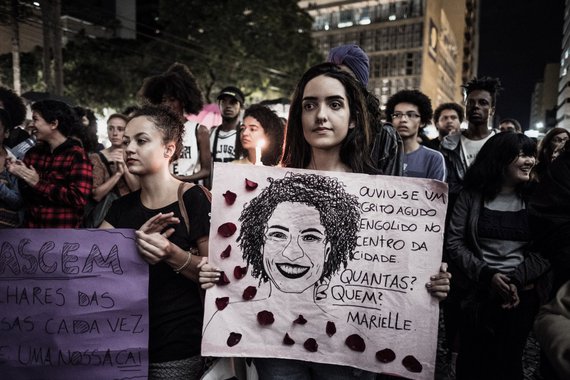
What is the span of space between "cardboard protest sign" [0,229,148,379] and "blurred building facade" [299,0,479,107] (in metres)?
53.8

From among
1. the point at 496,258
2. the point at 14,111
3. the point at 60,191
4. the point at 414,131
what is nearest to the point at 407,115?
the point at 414,131

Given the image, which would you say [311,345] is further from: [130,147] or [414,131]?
[414,131]

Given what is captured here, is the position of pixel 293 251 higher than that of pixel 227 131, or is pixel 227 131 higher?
pixel 227 131

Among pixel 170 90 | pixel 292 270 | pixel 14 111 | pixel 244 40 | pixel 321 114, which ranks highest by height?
pixel 244 40

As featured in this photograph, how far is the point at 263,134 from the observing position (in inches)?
170

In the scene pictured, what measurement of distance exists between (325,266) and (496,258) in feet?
5.76

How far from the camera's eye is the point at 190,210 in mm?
2203

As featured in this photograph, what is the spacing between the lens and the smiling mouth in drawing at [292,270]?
189 centimetres

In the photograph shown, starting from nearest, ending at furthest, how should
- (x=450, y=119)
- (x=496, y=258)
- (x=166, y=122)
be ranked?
(x=166, y=122)
(x=496, y=258)
(x=450, y=119)

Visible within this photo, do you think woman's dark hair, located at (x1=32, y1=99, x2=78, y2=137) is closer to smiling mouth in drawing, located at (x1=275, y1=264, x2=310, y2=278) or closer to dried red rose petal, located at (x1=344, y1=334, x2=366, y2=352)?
smiling mouth in drawing, located at (x1=275, y1=264, x2=310, y2=278)

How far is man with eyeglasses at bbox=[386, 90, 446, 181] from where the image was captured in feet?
13.1

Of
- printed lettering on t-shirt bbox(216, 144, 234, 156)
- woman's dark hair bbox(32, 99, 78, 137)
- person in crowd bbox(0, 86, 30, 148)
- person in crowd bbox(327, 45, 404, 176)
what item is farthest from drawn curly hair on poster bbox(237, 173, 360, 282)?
person in crowd bbox(0, 86, 30, 148)

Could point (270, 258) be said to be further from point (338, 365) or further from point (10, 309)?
point (10, 309)

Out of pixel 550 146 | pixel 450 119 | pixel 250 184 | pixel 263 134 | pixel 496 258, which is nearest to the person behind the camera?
pixel 250 184
